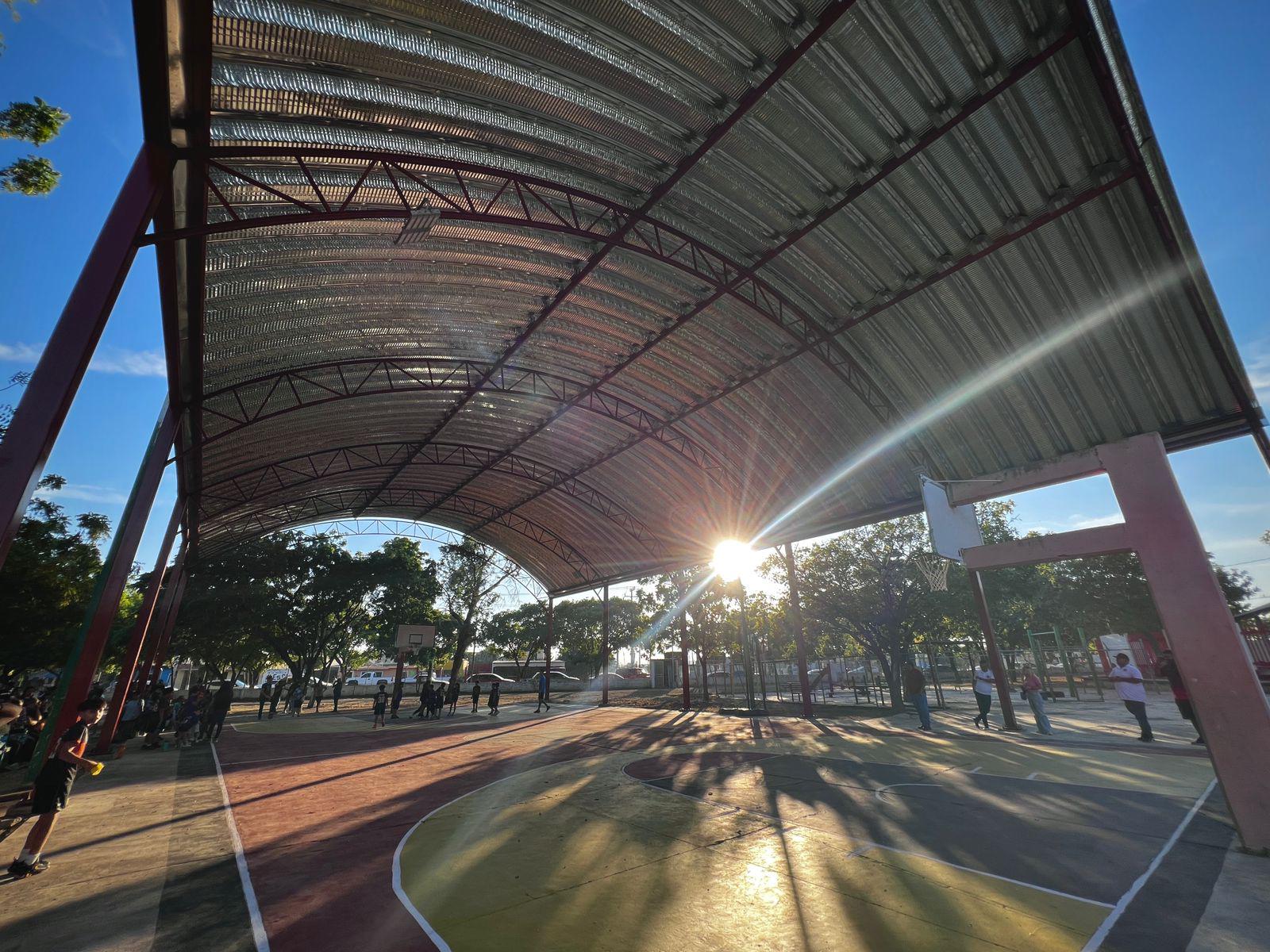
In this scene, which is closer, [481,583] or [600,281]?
[600,281]

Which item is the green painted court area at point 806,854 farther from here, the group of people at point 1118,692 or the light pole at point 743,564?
the light pole at point 743,564

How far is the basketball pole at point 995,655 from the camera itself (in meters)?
15.3

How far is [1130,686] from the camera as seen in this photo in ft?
39.3

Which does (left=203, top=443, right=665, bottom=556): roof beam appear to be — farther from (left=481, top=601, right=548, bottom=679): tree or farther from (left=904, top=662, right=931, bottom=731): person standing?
(left=481, top=601, right=548, bottom=679): tree

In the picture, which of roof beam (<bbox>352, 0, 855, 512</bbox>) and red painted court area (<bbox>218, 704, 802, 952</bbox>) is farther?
roof beam (<bbox>352, 0, 855, 512</bbox>)

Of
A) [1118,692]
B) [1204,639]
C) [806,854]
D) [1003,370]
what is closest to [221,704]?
[806,854]

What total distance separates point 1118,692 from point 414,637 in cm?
3202

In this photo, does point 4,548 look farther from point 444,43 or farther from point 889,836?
point 889,836

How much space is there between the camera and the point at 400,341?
14898 millimetres

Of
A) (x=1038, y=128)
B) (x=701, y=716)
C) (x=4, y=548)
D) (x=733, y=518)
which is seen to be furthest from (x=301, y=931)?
(x=701, y=716)

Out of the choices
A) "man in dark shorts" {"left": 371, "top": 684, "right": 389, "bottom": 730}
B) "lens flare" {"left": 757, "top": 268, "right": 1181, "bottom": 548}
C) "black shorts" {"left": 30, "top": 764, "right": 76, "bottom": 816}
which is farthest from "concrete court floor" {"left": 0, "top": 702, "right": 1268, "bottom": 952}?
"man in dark shorts" {"left": 371, "top": 684, "right": 389, "bottom": 730}

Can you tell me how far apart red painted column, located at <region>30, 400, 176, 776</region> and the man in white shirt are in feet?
70.9

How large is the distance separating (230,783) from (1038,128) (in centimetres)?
1865

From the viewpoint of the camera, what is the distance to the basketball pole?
1526cm
